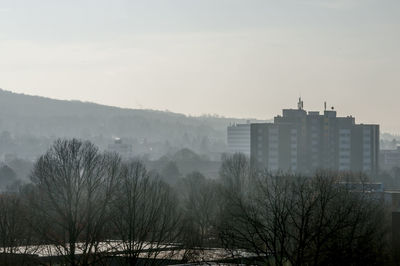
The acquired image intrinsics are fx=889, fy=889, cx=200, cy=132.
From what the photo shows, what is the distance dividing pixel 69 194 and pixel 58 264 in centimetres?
294

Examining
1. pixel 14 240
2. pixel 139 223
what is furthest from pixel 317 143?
pixel 139 223

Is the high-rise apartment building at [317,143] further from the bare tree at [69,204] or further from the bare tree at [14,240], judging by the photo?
the bare tree at [69,204]

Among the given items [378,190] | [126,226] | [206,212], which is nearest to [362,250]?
[126,226]

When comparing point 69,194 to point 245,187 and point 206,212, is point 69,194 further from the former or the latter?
point 245,187

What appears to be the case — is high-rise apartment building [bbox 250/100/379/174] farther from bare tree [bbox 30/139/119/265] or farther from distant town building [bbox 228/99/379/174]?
bare tree [bbox 30/139/119/265]

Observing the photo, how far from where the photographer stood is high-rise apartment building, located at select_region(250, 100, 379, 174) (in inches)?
5394

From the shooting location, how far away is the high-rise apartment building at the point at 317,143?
449ft

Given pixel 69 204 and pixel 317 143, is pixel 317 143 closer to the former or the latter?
pixel 317 143

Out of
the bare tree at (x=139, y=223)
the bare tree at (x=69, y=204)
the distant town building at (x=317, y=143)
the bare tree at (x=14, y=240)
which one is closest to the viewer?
the bare tree at (x=139, y=223)

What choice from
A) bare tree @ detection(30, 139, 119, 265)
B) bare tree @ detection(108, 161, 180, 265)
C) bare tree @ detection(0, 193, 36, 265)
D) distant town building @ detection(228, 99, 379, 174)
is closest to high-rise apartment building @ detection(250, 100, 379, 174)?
distant town building @ detection(228, 99, 379, 174)

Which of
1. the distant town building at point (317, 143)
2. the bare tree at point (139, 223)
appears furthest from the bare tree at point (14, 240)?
the distant town building at point (317, 143)

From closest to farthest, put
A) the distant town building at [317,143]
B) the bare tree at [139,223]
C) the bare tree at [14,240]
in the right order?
1. the bare tree at [139,223]
2. the bare tree at [14,240]
3. the distant town building at [317,143]

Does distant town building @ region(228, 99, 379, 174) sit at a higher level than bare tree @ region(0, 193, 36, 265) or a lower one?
higher

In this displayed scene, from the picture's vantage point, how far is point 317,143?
5453 inches
